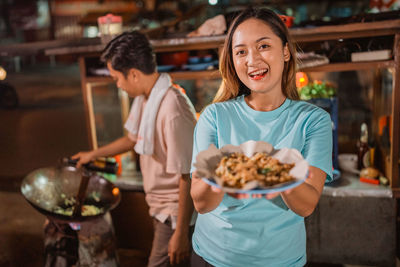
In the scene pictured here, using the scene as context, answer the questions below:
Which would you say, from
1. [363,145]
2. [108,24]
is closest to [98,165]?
[108,24]

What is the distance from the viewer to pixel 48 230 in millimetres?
2861

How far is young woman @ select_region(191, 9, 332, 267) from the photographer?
1.47 m

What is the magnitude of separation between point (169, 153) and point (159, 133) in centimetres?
20

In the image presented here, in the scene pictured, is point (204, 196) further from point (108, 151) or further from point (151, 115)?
point (108, 151)

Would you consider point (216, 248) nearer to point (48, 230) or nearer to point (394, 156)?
point (48, 230)

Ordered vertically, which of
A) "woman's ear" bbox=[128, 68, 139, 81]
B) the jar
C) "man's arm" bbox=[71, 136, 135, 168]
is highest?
the jar

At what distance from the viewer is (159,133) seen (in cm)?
237

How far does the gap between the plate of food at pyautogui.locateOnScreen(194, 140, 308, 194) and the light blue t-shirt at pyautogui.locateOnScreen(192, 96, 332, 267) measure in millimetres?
98

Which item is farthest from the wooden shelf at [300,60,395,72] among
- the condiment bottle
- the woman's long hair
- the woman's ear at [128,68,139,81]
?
the woman's long hair

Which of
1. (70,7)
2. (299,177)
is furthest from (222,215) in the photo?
(70,7)

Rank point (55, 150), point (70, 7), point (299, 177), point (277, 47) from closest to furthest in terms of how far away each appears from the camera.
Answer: point (299, 177) < point (277, 47) < point (55, 150) < point (70, 7)

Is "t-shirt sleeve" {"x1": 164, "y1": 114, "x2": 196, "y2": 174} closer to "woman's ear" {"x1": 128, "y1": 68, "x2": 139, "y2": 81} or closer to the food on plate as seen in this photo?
"woman's ear" {"x1": 128, "y1": 68, "x2": 139, "y2": 81}

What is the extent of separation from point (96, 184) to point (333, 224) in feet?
6.63

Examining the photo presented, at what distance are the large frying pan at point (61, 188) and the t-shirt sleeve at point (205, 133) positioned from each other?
5.02ft
